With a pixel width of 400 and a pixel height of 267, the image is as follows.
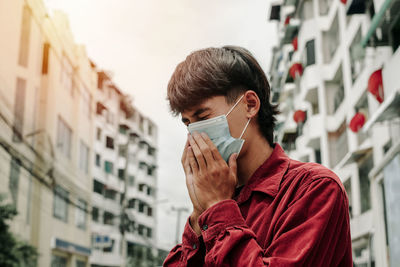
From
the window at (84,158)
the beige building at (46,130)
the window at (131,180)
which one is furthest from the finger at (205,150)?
the window at (131,180)

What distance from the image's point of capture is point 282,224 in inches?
49.3

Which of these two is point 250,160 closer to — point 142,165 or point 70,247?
point 70,247

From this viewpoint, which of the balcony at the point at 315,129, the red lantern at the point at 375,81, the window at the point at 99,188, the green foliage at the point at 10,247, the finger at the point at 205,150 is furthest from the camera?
the window at the point at 99,188

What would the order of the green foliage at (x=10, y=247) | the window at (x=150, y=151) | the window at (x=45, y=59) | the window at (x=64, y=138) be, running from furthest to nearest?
the window at (x=150, y=151) < the window at (x=64, y=138) < the window at (x=45, y=59) < the green foliage at (x=10, y=247)

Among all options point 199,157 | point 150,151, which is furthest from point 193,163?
point 150,151

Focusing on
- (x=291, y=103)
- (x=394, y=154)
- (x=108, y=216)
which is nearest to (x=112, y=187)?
(x=108, y=216)

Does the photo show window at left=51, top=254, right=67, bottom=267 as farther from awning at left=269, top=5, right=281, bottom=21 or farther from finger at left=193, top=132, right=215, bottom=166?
awning at left=269, top=5, right=281, bottom=21

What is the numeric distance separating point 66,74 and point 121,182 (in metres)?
18.1

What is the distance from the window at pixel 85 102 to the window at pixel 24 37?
163 inches

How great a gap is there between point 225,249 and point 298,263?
169mm

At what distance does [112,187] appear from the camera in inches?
953

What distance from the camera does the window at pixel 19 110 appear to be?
8875 millimetres

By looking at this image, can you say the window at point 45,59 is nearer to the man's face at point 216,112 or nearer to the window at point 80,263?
the window at point 80,263

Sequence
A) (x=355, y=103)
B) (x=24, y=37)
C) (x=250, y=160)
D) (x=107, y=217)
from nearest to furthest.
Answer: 1. (x=250, y=160)
2. (x=24, y=37)
3. (x=355, y=103)
4. (x=107, y=217)
